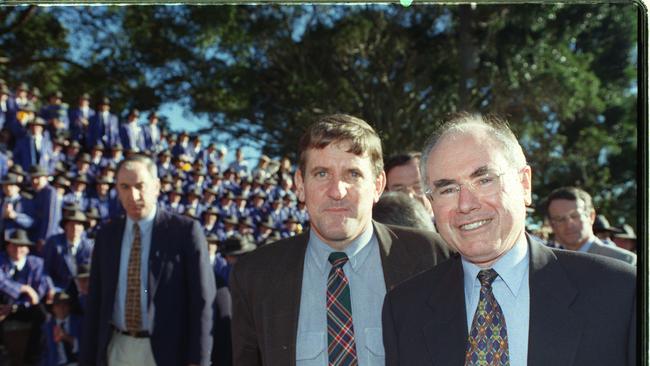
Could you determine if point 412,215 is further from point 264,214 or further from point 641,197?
point 264,214

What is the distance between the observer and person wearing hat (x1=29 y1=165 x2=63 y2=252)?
31.3 ft

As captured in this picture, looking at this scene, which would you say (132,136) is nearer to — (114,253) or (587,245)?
(114,253)

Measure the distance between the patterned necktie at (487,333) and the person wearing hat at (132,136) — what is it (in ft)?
45.8

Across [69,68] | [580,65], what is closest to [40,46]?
[69,68]

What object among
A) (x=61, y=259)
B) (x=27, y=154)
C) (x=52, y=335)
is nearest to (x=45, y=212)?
(x=61, y=259)

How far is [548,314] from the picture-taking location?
1965 millimetres

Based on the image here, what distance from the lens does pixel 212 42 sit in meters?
20.0

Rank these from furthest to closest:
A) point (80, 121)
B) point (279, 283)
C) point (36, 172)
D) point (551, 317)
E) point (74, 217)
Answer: point (80, 121) → point (36, 172) → point (74, 217) → point (279, 283) → point (551, 317)

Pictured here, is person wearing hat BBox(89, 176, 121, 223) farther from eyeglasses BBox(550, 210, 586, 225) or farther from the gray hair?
the gray hair

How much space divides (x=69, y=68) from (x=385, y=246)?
18931 mm

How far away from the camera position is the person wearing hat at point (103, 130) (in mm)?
14883

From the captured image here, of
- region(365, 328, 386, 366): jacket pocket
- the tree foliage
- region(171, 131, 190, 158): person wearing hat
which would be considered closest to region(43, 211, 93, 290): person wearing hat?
region(365, 328, 386, 366): jacket pocket

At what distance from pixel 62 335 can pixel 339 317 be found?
5.05 m

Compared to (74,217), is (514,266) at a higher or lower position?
lower
